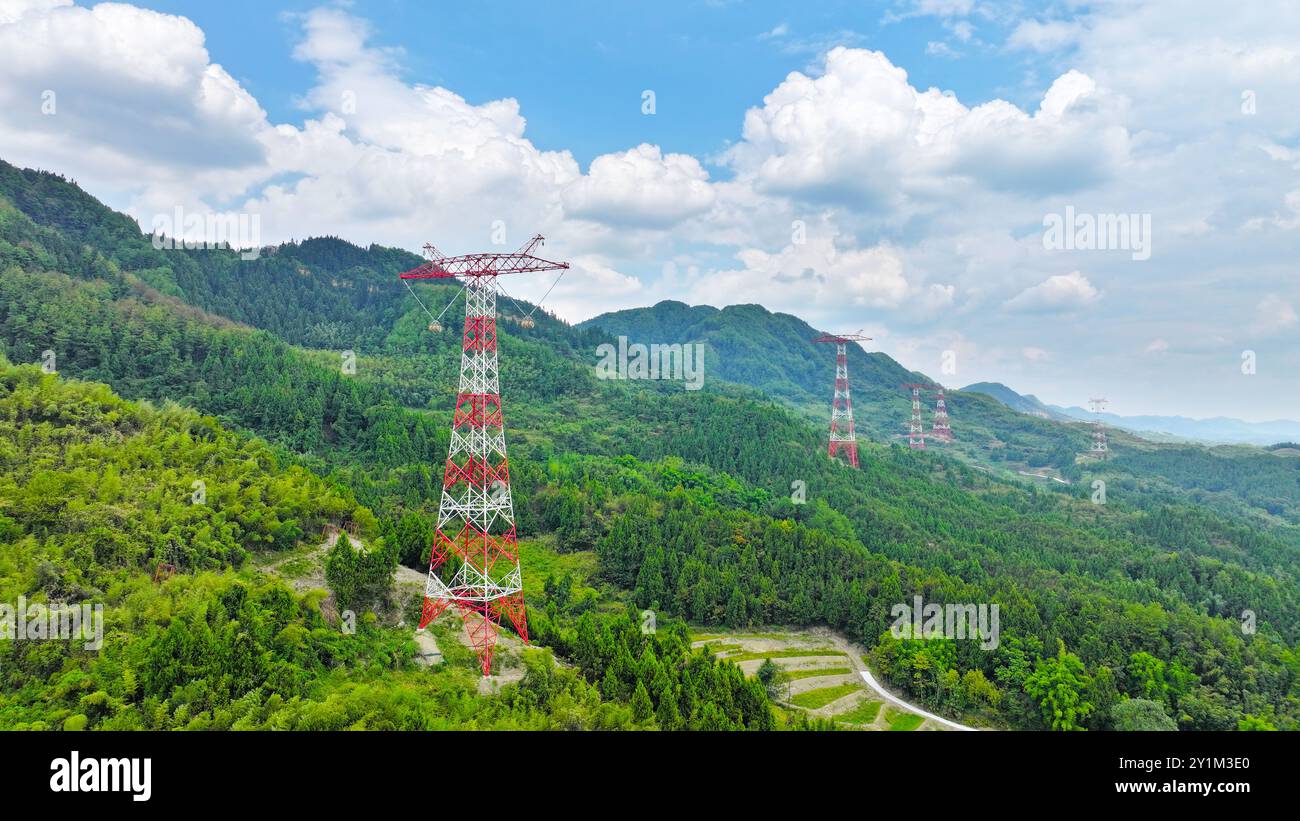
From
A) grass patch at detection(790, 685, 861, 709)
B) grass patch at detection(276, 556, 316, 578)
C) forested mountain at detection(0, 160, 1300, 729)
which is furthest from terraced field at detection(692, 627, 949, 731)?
grass patch at detection(276, 556, 316, 578)

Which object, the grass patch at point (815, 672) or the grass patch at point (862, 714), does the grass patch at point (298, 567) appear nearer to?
the grass patch at point (815, 672)

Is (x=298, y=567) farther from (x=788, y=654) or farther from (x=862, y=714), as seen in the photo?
(x=862, y=714)

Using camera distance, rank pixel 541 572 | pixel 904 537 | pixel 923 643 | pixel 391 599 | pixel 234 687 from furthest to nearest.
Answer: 1. pixel 904 537
2. pixel 541 572
3. pixel 923 643
4. pixel 391 599
5. pixel 234 687

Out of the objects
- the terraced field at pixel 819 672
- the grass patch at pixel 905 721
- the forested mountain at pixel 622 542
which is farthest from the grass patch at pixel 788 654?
the grass patch at pixel 905 721

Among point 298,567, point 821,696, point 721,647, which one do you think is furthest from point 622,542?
point 298,567
